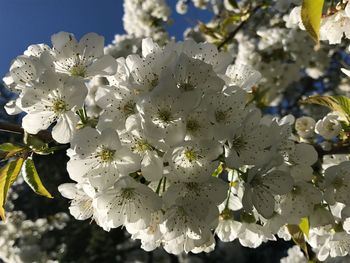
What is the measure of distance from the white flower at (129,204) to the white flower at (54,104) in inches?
7.4

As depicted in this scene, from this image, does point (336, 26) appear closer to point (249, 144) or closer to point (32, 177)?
point (249, 144)

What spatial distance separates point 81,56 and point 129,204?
1.51 feet

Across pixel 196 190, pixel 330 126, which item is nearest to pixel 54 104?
pixel 196 190

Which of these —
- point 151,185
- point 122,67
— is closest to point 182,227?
point 151,185

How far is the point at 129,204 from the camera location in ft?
3.90

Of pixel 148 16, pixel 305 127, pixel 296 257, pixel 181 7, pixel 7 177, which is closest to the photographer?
pixel 7 177

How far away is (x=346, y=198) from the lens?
134 cm

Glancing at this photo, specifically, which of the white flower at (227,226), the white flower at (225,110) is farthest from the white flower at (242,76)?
the white flower at (227,226)

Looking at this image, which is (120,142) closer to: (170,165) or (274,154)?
(170,165)

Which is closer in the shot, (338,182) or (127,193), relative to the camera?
(127,193)

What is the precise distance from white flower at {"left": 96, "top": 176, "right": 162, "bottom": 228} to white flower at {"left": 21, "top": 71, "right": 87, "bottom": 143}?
0.19 meters

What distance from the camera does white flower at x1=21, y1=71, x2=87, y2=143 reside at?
3.85 ft

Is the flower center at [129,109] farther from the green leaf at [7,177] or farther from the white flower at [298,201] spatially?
the white flower at [298,201]

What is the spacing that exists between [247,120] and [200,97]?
17 centimetres
